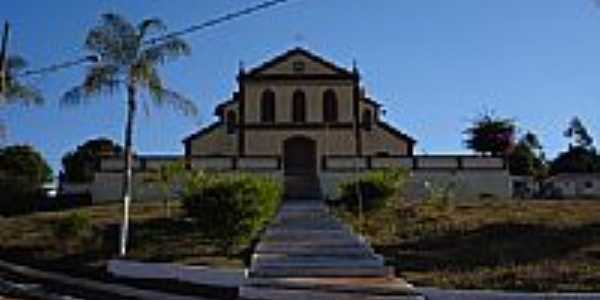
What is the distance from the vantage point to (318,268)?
2188 cm

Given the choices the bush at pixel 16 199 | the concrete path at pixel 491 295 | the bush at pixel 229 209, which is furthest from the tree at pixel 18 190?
the concrete path at pixel 491 295

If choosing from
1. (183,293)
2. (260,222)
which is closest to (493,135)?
(260,222)

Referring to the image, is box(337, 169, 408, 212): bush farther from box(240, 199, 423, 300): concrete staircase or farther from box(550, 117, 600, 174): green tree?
box(550, 117, 600, 174): green tree

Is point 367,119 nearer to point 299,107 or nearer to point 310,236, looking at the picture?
point 299,107

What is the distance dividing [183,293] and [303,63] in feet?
106

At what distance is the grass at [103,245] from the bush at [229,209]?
0.53m

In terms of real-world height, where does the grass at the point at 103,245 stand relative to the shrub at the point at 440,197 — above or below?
below

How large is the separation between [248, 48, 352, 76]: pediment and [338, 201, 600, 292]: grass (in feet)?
62.8

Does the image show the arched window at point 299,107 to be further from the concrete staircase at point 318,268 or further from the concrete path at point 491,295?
the concrete path at point 491,295

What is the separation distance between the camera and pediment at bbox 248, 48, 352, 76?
52594 millimetres

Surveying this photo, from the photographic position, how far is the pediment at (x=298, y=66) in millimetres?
52594

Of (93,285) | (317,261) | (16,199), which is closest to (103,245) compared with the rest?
(93,285)

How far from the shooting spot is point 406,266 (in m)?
22.2

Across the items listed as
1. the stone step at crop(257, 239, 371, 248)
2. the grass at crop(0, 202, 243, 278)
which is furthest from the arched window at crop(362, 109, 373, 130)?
the stone step at crop(257, 239, 371, 248)
